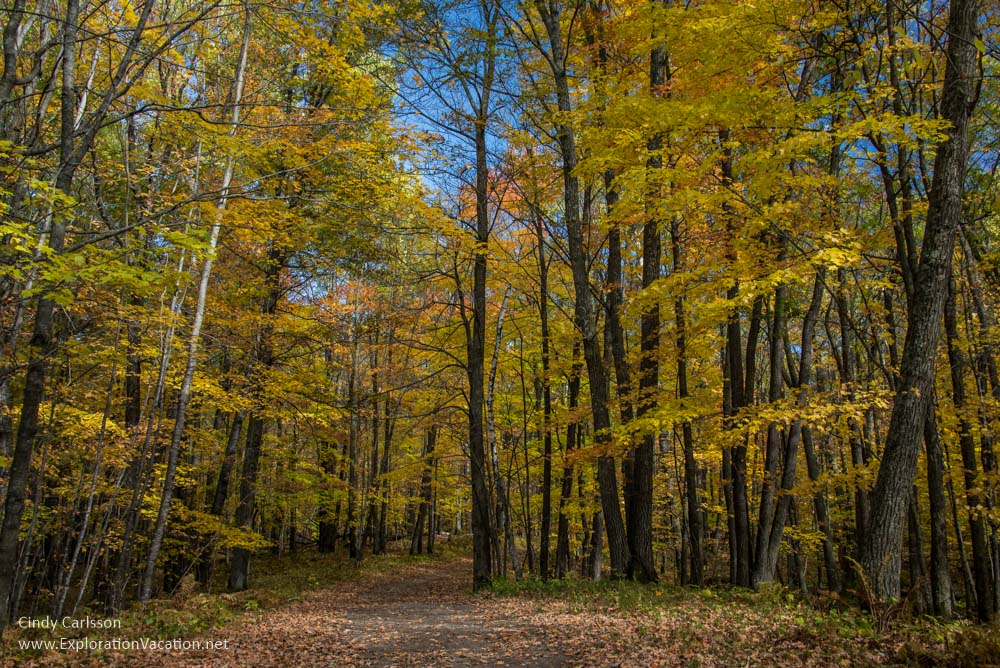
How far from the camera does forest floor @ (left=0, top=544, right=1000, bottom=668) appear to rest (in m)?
4.96

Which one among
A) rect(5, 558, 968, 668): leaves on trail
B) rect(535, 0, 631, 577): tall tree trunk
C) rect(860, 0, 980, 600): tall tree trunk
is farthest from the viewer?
rect(535, 0, 631, 577): tall tree trunk

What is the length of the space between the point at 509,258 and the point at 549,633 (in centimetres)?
1012

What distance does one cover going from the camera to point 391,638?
25.2 feet

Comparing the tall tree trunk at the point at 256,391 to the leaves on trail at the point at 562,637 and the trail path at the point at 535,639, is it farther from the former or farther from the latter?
the trail path at the point at 535,639

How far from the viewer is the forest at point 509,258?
6402 millimetres

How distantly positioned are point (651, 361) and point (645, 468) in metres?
2.10

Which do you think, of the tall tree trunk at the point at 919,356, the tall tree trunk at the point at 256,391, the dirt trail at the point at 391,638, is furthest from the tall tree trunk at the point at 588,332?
the tall tree trunk at the point at 256,391

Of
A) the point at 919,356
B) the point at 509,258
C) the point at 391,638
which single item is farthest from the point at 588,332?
the point at 391,638

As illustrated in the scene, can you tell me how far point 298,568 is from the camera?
20.7m

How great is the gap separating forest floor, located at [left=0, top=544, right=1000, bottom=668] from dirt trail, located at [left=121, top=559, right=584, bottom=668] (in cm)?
2

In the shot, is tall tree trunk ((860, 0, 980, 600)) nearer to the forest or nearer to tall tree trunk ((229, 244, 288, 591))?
the forest

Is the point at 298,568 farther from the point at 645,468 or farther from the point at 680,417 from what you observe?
the point at 680,417

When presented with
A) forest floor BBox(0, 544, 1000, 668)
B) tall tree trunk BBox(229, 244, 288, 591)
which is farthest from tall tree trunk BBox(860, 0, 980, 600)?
tall tree trunk BBox(229, 244, 288, 591)

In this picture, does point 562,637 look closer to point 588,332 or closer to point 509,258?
point 588,332
